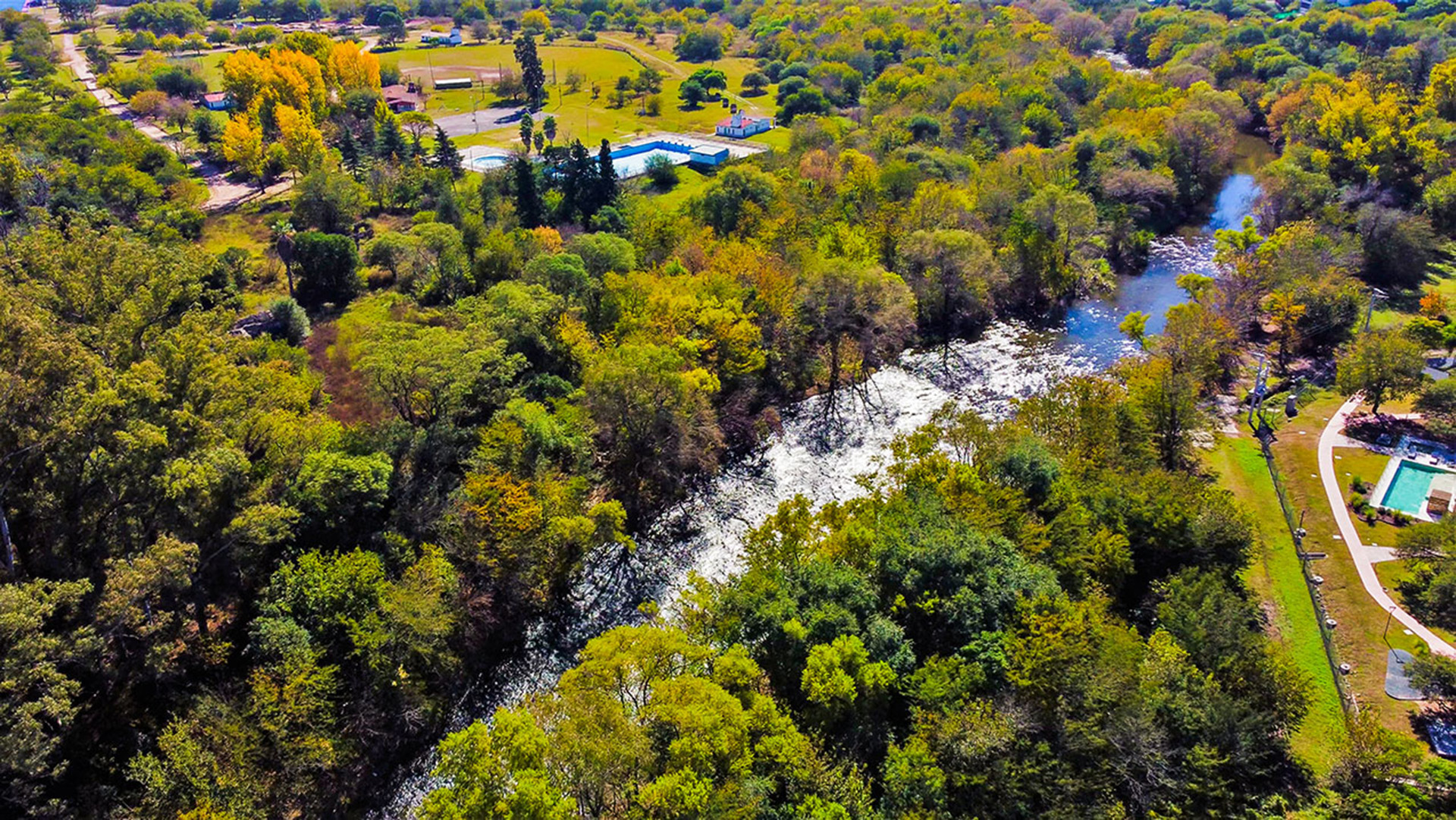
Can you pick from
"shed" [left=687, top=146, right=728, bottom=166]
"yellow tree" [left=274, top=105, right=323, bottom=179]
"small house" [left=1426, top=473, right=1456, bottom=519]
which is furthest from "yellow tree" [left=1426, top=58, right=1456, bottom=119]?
"yellow tree" [left=274, top=105, right=323, bottom=179]

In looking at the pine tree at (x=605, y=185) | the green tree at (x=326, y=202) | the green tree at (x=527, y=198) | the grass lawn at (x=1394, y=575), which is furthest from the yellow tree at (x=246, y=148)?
the grass lawn at (x=1394, y=575)

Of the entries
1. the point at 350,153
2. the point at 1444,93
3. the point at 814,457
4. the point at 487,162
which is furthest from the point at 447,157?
the point at 1444,93

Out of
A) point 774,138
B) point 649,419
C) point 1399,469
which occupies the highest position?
point 774,138

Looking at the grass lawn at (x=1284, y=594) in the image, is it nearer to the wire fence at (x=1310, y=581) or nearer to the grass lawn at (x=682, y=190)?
the wire fence at (x=1310, y=581)

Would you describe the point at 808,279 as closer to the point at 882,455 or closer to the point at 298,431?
the point at 882,455

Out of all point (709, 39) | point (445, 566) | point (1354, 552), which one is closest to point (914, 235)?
point (1354, 552)

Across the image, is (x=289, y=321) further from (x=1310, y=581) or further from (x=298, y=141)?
(x=1310, y=581)
